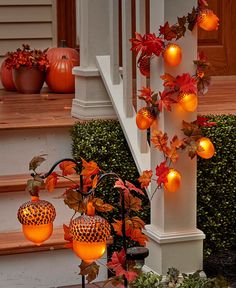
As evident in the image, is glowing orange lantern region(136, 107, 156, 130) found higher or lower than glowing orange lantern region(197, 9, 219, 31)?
lower

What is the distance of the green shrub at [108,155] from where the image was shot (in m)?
3.89

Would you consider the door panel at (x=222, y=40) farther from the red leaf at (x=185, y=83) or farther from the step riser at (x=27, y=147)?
the red leaf at (x=185, y=83)

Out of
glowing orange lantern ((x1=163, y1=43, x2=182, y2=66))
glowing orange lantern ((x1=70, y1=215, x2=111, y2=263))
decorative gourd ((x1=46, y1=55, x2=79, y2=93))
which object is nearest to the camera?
glowing orange lantern ((x1=70, y1=215, x2=111, y2=263))

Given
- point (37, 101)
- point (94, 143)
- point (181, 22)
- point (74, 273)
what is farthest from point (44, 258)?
point (37, 101)

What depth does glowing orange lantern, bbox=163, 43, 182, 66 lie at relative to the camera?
332 centimetres

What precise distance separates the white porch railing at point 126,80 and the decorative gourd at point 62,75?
1000 mm

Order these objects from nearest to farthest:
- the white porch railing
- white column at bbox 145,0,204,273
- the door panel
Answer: white column at bbox 145,0,204,273, the white porch railing, the door panel

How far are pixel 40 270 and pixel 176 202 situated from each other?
2.30 ft

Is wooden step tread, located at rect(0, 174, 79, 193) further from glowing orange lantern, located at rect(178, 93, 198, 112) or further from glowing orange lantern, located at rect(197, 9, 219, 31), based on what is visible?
glowing orange lantern, located at rect(197, 9, 219, 31)

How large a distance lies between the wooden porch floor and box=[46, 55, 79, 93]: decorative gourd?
0.17ft

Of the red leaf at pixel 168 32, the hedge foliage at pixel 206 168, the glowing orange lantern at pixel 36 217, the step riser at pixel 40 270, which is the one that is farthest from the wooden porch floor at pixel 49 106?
the glowing orange lantern at pixel 36 217

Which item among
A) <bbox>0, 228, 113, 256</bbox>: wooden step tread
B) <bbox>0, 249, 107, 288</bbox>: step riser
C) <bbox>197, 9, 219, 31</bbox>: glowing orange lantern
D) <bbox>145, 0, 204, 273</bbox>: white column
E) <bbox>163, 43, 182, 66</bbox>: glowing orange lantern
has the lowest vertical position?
<bbox>0, 249, 107, 288</bbox>: step riser

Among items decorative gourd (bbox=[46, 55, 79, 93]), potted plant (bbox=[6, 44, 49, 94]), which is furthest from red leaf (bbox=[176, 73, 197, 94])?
potted plant (bbox=[6, 44, 49, 94])

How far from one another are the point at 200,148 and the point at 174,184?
18cm
